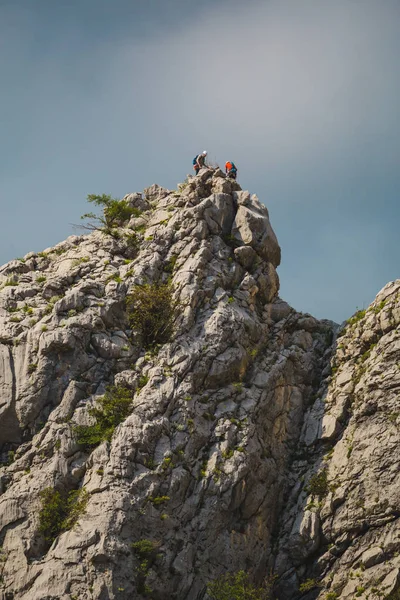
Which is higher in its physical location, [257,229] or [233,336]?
[257,229]

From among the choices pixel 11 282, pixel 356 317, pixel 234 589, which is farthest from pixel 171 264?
pixel 234 589

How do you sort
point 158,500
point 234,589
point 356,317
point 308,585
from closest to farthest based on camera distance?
point 234,589
point 158,500
point 308,585
point 356,317

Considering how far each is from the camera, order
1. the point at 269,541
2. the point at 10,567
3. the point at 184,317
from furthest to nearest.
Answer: the point at 184,317 < the point at 269,541 < the point at 10,567

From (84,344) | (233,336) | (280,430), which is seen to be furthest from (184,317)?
(280,430)

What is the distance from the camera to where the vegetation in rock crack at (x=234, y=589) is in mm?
27984

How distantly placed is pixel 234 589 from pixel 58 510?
9.11 metres

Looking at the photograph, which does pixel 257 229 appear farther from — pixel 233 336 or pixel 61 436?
pixel 61 436

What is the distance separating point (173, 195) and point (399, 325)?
19036 mm

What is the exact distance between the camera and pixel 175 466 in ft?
99.0

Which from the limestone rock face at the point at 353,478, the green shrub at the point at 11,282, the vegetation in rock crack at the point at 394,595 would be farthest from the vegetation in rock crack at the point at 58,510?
the vegetation in rock crack at the point at 394,595

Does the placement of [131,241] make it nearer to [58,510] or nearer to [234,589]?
[58,510]

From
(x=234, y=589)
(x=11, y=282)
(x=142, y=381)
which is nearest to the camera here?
(x=234, y=589)

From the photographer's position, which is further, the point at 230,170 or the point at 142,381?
the point at 230,170

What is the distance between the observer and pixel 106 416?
1223 inches
